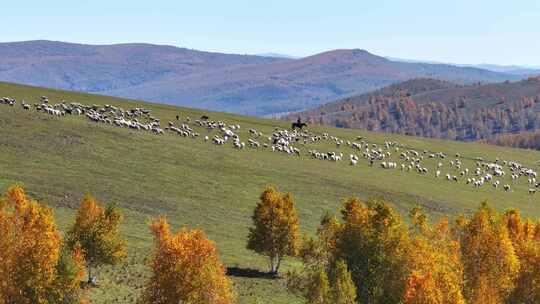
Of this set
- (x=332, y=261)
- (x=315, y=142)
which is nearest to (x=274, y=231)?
(x=332, y=261)

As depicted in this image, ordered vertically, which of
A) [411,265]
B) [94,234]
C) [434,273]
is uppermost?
[434,273]

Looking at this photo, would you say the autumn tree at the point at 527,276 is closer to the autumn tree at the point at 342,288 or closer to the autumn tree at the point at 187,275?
the autumn tree at the point at 342,288

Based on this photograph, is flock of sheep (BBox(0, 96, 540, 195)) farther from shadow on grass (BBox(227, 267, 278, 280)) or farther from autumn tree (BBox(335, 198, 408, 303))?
autumn tree (BBox(335, 198, 408, 303))

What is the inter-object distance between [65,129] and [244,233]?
5279cm

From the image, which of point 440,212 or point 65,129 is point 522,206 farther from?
point 65,129

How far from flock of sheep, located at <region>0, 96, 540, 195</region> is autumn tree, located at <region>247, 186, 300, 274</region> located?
67.8 m

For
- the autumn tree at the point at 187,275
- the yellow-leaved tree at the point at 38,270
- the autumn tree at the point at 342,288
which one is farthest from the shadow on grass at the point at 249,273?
the autumn tree at the point at 342,288

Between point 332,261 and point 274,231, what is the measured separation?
21.2 m

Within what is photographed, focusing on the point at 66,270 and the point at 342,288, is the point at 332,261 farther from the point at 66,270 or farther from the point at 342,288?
the point at 66,270

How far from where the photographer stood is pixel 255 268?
3199 inches

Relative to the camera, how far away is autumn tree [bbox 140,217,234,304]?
50438 mm

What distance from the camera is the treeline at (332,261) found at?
49562mm

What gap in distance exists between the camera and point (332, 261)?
59.2 meters

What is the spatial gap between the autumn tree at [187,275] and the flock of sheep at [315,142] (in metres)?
97.6
